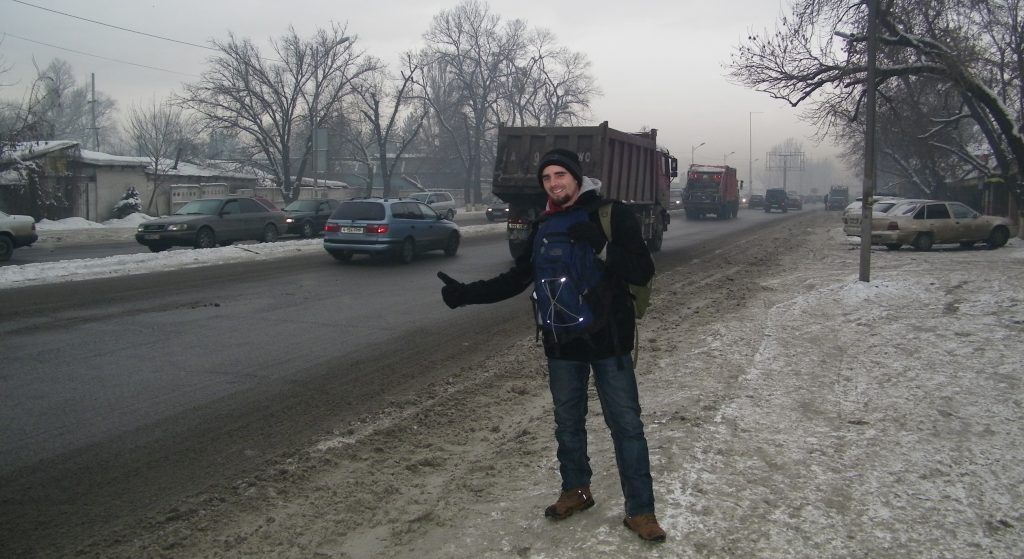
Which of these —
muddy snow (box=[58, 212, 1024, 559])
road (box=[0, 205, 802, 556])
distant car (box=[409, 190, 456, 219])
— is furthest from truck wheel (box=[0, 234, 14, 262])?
distant car (box=[409, 190, 456, 219])

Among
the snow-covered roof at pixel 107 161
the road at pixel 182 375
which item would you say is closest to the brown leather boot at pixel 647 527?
the road at pixel 182 375

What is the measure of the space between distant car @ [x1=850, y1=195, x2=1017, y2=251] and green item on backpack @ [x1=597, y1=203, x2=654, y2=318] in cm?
1998

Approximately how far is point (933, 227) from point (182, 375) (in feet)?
69.5

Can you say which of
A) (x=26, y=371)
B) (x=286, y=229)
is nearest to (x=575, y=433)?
(x=26, y=371)

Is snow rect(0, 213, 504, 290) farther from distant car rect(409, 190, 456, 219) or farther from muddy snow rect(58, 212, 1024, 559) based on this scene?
distant car rect(409, 190, 456, 219)

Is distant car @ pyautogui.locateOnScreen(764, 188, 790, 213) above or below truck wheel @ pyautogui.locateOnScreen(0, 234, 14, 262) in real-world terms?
above

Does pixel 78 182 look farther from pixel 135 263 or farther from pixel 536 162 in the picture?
pixel 536 162

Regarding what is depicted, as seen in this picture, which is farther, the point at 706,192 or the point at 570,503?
the point at 706,192

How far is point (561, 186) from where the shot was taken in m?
3.63

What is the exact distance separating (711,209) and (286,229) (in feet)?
90.5

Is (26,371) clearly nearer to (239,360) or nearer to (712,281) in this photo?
(239,360)

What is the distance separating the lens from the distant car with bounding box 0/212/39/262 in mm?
18903

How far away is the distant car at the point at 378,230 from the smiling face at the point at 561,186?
14142 mm

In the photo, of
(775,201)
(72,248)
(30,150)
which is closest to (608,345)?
(72,248)
